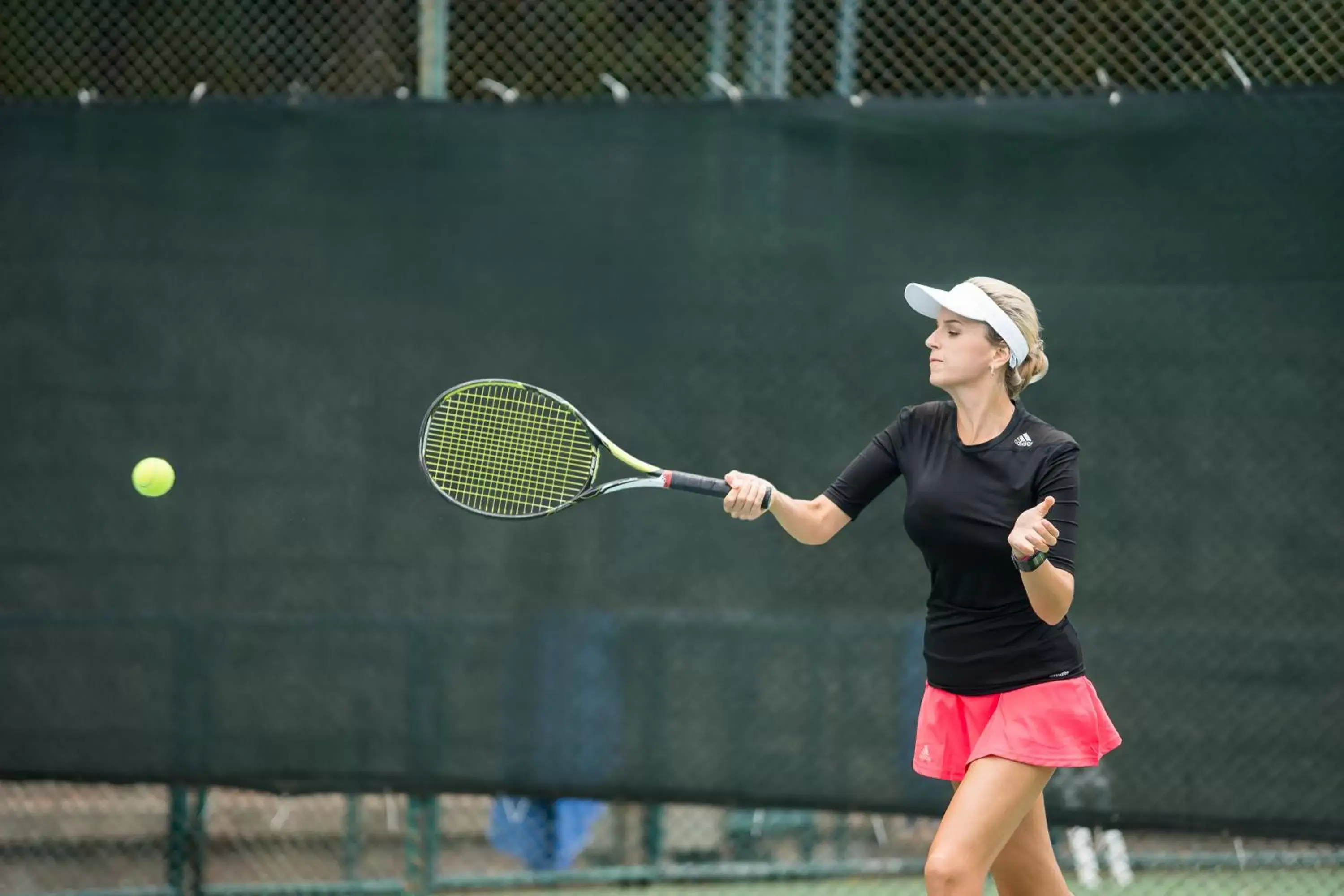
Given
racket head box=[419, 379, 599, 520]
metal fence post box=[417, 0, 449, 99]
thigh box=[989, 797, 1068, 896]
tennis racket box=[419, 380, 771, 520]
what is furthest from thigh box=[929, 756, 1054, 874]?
metal fence post box=[417, 0, 449, 99]

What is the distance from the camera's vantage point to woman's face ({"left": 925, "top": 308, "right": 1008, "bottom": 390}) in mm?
3166

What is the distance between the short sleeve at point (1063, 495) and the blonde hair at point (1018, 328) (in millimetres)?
201

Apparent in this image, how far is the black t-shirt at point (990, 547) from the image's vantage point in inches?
121

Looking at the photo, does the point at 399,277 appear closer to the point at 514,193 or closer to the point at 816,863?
the point at 514,193

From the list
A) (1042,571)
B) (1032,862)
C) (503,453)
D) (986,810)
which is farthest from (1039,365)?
(503,453)

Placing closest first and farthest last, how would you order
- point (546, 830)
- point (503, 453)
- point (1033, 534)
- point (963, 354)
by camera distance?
point (1033, 534) < point (963, 354) < point (503, 453) < point (546, 830)

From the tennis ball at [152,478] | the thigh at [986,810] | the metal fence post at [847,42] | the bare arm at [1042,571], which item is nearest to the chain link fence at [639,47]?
the metal fence post at [847,42]

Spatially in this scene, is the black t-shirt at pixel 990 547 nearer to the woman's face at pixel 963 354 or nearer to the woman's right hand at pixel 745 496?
the woman's face at pixel 963 354

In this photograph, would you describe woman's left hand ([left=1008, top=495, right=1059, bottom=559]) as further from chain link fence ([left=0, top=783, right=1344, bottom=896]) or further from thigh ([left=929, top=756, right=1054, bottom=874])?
chain link fence ([left=0, top=783, right=1344, bottom=896])

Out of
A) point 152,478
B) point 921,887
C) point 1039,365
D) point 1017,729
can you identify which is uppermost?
point 1039,365

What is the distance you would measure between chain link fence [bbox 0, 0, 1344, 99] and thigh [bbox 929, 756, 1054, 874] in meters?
2.04

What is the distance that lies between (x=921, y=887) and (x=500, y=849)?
1.34 metres

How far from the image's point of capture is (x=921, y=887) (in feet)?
16.1

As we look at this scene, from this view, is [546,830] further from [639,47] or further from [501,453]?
[639,47]
